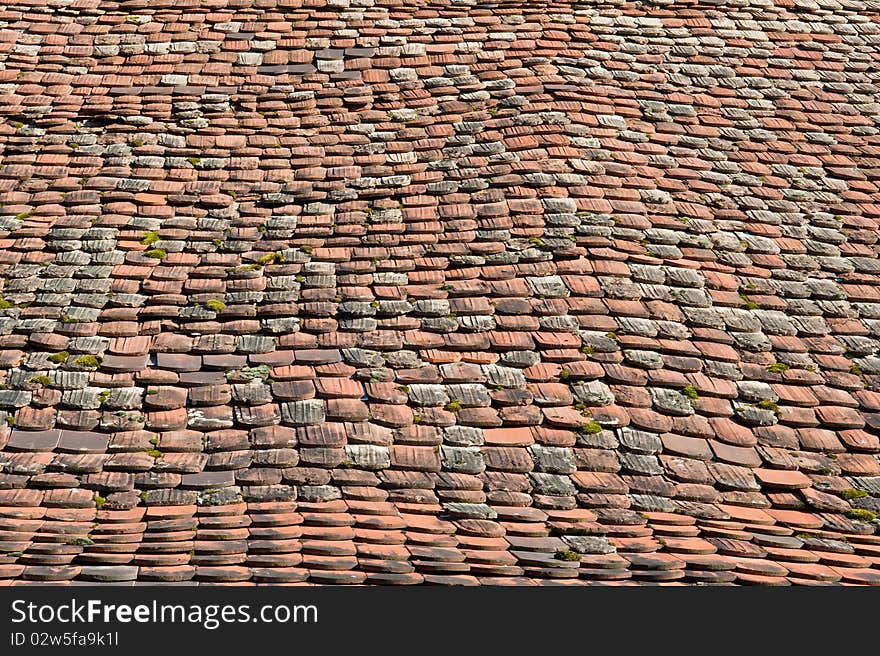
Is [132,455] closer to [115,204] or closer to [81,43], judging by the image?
[115,204]

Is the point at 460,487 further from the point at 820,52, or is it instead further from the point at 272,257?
the point at 820,52

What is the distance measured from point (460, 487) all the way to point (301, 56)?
472 cm

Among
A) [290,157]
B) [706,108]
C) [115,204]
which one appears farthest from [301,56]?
[706,108]

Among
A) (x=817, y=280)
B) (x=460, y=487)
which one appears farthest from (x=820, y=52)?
(x=460, y=487)

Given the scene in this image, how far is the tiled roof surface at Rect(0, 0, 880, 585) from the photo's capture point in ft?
16.6

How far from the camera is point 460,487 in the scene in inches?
209

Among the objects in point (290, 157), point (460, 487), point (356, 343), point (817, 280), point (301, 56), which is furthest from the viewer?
point (301, 56)

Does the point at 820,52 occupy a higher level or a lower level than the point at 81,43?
lower

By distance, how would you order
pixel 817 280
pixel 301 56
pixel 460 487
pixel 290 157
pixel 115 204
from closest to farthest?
1. pixel 460 487
2. pixel 817 280
3. pixel 115 204
4. pixel 290 157
5. pixel 301 56

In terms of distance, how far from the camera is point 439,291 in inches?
255

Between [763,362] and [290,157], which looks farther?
[290,157]

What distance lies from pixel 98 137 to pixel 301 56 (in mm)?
1840

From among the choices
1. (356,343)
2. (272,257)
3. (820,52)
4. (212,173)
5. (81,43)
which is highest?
(81,43)

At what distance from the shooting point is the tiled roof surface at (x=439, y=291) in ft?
16.6
